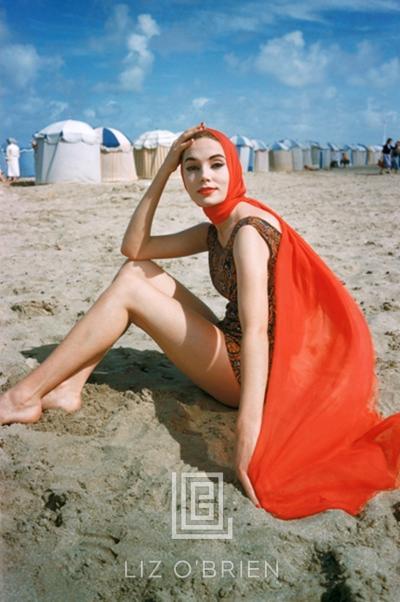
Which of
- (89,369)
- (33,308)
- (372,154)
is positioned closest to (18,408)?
(89,369)

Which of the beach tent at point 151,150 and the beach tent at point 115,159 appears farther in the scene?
the beach tent at point 151,150

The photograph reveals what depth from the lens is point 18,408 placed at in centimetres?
268

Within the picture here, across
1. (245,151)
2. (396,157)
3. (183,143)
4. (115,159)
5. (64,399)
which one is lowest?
(64,399)

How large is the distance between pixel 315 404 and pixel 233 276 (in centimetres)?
69

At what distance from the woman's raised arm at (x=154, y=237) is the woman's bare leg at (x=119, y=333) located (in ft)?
0.97

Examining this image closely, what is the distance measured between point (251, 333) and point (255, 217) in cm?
54

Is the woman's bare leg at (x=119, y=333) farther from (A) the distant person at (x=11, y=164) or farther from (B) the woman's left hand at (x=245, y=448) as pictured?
(A) the distant person at (x=11, y=164)

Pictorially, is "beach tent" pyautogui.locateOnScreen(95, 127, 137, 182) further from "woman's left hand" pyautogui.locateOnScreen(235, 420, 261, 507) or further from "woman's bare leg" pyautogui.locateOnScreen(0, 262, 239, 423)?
"woman's left hand" pyautogui.locateOnScreen(235, 420, 261, 507)

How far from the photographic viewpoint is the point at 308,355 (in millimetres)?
2516

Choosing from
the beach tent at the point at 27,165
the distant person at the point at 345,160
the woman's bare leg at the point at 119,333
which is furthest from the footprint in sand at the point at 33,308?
Result: the distant person at the point at 345,160

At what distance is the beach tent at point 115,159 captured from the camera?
19.0 metres

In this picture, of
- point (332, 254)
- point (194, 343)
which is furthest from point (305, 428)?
point (332, 254)

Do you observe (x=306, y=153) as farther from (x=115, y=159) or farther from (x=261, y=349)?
(x=261, y=349)

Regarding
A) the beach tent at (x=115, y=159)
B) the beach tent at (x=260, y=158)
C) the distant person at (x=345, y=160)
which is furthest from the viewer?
the distant person at (x=345, y=160)
